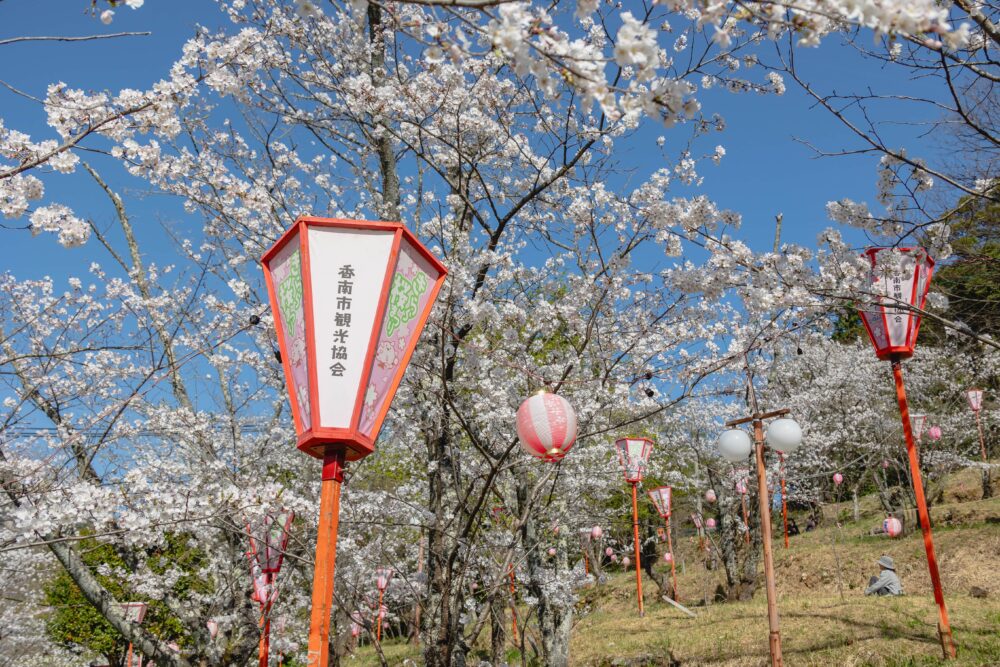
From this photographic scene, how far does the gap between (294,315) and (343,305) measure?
0.92ft

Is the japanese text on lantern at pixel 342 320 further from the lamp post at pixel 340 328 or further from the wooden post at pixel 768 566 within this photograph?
the wooden post at pixel 768 566

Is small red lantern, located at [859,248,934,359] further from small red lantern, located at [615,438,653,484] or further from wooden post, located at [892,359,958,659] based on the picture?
small red lantern, located at [615,438,653,484]

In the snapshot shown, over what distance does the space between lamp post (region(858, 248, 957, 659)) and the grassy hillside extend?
2.43ft

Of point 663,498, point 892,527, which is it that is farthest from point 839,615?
point 892,527

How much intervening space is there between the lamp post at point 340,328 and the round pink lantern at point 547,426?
1.01m

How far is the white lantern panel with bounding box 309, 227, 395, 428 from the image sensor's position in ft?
10.7

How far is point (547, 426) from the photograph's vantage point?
4.14 m

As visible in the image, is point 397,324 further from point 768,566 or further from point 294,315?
point 768,566

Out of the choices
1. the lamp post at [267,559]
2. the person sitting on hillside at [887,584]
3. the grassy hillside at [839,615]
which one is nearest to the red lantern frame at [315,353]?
the lamp post at [267,559]

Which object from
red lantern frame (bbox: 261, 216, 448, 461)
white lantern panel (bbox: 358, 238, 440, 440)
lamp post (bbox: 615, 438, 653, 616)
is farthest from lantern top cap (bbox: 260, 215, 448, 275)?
lamp post (bbox: 615, 438, 653, 616)

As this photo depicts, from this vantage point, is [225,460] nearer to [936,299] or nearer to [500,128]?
[500,128]

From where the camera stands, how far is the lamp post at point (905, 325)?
5.34 metres

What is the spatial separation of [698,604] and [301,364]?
13957 millimetres

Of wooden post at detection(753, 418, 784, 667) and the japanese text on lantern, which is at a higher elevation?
the japanese text on lantern
